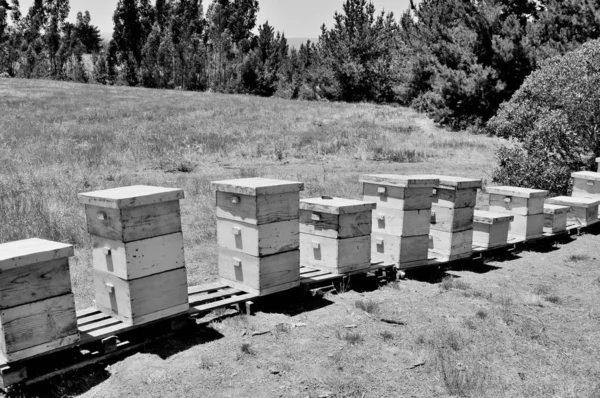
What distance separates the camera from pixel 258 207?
19.5 feet

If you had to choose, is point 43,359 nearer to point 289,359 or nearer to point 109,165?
point 289,359

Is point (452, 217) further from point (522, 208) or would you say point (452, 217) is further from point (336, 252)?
point (522, 208)

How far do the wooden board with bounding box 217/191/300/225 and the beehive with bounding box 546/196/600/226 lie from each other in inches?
298

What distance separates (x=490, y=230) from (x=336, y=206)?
3.59 m

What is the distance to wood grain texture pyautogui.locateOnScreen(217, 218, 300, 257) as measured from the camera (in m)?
6.03

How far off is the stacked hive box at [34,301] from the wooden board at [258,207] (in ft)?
6.63

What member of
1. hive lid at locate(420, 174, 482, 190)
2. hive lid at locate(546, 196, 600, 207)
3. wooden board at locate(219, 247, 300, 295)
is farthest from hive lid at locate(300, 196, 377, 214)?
hive lid at locate(546, 196, 600, 207)

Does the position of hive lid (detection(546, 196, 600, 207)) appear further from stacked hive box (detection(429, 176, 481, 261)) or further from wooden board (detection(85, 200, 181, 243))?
wooden board (detection(85, 200, 181, 243))

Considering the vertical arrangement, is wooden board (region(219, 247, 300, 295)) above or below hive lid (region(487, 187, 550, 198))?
below

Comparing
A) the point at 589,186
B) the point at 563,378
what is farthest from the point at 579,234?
the point at 563,378

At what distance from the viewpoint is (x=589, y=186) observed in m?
12.1

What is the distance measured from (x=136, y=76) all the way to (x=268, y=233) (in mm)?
67568

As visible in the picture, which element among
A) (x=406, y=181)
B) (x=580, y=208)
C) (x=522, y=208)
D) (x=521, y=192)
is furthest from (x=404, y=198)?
(x=580, y=208)

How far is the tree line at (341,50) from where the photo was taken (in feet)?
94.0
